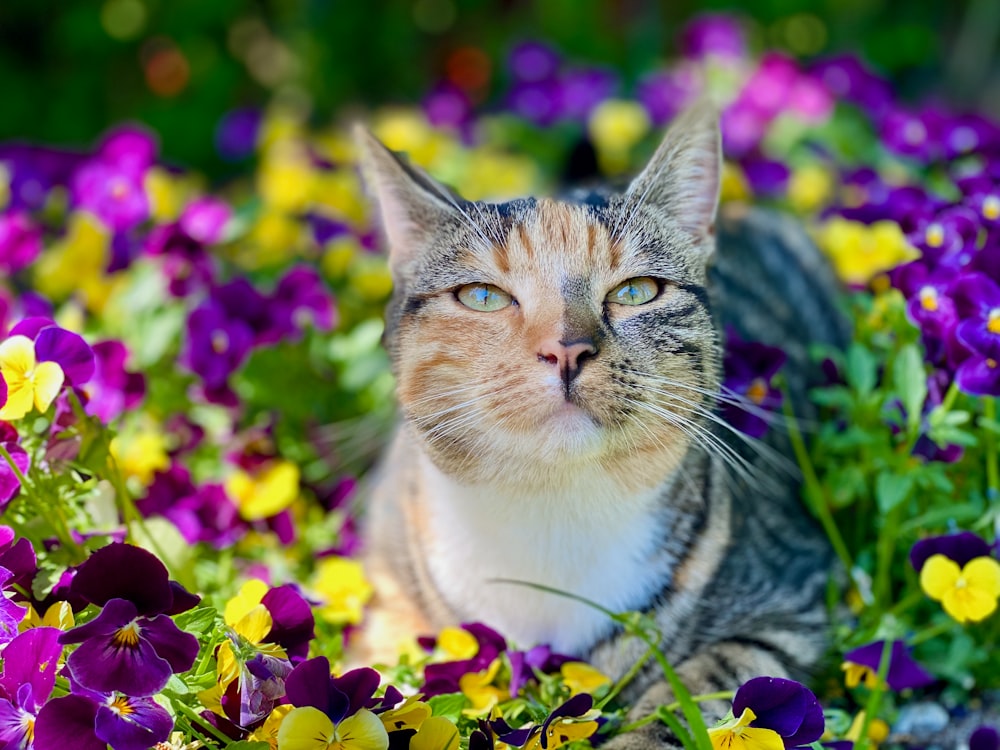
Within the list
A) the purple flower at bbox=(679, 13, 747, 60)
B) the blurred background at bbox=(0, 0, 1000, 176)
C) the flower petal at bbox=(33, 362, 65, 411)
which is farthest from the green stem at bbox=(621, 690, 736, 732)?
the purple flower at bbox=(679, 13, 747, 60)

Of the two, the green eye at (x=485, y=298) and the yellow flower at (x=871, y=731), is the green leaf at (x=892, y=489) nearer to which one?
the yellow flower at (x=871, y=731)

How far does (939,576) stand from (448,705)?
0.92 meters

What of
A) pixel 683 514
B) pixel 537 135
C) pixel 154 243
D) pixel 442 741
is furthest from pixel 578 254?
pixel 537 135

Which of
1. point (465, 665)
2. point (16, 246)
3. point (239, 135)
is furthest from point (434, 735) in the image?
point (239, 135)

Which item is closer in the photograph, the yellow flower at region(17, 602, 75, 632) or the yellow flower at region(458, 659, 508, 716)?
the yellow flower at region(17, 602, 75, 632)

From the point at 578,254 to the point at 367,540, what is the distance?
1078 millimetres

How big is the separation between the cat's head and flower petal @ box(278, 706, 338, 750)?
0.49 m

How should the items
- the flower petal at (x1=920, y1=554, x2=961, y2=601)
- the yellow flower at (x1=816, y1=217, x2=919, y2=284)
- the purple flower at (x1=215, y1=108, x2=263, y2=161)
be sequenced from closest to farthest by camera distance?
the flower petal at (x1=920, y1=554, x2=961, y2=601) < the yellow flower at (x1=816, y1=217, x2=919, y2=284) < the purple flower at (x1=215, y1=108, x2=263, y2=161)

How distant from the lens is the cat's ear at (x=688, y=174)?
71.9 inches

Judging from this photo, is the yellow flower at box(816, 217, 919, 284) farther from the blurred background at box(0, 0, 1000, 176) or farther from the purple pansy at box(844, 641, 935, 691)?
the blurred background at box(0, 0, 1000, 176)

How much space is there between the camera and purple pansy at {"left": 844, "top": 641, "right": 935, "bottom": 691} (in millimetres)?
1879

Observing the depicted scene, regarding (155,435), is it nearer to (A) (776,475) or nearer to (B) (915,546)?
(A) (776,475)

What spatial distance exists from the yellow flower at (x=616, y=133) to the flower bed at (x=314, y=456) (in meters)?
0.02

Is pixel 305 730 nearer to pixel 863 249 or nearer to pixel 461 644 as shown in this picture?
pixel 461 644
